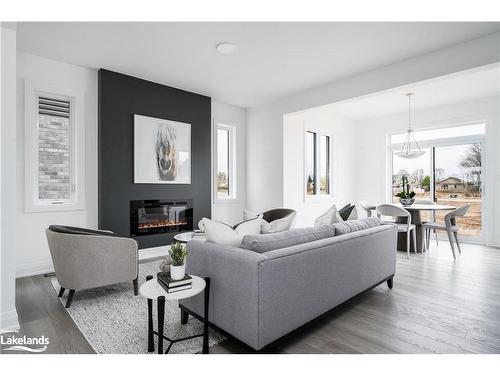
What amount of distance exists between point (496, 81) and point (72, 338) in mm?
6434

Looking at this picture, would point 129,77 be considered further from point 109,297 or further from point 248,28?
point 109,297

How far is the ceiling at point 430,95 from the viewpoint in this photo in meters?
4.45

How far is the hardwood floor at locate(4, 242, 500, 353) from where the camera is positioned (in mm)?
2010

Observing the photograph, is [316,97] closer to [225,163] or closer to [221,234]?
[225,163]

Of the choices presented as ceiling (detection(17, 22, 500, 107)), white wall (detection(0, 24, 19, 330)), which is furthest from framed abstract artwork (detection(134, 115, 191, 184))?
white wall (detection(0, 24, 19, 330))

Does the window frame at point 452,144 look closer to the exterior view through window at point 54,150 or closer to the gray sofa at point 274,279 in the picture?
the gray sofa at point 274,279

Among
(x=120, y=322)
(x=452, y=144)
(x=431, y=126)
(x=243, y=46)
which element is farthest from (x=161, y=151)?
(x=452, y=144)

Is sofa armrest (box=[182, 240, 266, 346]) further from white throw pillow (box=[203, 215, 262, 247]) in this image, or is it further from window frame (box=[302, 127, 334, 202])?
window frame (box=[302, 127, 334, 202])

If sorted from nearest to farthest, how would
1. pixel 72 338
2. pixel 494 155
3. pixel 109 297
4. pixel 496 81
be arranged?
pixel 72 338 → pixel 109 297 → pixel 496 81 → pixel 494 155

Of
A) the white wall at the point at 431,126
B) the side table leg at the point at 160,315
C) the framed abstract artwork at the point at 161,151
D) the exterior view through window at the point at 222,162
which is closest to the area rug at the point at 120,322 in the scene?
the side table leg at the point at 160,315

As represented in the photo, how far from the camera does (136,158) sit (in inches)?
171

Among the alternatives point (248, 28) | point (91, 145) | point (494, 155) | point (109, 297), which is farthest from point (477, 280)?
point (91, 145)

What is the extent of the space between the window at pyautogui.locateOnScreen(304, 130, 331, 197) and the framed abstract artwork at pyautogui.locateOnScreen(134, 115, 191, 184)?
248cm

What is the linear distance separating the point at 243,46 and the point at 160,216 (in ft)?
9.30
